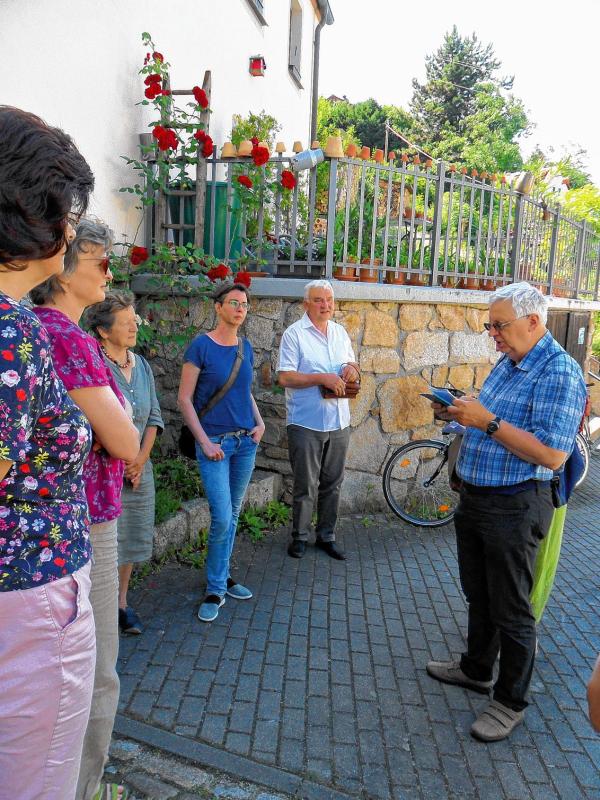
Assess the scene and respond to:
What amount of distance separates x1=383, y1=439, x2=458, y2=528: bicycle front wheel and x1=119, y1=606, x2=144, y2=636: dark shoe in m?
2.70

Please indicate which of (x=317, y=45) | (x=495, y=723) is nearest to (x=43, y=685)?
(x=495, y=723)

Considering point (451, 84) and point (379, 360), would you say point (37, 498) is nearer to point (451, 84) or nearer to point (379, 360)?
point (379, 360)

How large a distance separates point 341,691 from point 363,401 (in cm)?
283

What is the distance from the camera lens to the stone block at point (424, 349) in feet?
19.1

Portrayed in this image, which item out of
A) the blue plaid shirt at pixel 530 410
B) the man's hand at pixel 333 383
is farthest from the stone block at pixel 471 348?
the blue plaid shirt at pixel 530 410

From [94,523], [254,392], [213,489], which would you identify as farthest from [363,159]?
[94,523]

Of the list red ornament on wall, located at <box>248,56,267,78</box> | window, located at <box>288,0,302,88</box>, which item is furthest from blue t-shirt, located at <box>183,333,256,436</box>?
window, located at <box>288,0,302,88</box>

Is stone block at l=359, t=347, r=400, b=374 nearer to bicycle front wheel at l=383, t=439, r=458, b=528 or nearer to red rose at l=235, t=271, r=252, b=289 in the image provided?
bicycle front wheel at l=383, t=439, r=458, b=528

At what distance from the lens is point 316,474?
15.8 ft

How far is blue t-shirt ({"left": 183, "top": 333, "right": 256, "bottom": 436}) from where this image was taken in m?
3.80

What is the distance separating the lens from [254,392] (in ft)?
18.1

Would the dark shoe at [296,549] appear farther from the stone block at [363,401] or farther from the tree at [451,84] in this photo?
the tree at [451,84]

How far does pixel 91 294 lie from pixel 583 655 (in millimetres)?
3171

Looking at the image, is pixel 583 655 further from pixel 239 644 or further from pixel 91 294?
pixel 91 294
